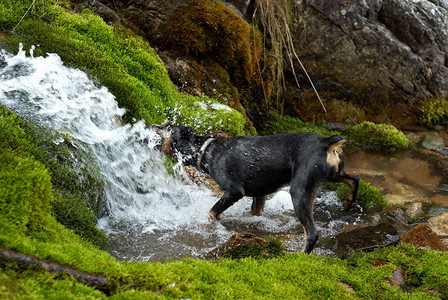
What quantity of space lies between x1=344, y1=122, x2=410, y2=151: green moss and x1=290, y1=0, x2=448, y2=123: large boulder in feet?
3.73

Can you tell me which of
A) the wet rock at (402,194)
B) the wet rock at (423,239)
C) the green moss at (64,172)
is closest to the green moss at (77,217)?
the green moss at (64,172)

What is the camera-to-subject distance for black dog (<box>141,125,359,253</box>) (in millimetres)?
5477

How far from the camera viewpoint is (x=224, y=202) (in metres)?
6.13

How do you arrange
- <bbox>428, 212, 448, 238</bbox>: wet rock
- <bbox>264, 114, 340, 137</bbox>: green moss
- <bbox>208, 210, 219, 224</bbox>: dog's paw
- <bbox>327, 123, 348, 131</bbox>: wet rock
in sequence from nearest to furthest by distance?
<bbox>208, 210, 219, 224</bbox>: dog's paw < <bbox>428, 212, 448, 238</bbox>: wet rock < <bbox>264, 114, 340, 137</bbox>: green moss < <bbox>327, 123, 348, 131</bbox>: wet rock

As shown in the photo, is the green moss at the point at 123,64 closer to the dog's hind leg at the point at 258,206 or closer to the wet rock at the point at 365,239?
the dog's hind leg at the point at 258,206

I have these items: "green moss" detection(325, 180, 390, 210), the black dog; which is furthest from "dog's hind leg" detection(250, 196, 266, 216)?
"green moss" detection(325, 180, 390, 210)

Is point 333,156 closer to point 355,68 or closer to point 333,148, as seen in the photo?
point 333,148

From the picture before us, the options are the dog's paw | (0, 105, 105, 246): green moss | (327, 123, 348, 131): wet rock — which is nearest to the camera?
(0, 105, 105, 246): green moss

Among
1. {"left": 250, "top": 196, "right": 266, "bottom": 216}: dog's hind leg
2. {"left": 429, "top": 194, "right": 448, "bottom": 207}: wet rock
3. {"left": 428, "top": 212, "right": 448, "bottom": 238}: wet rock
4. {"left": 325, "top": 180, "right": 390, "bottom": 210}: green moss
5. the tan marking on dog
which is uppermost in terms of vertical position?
the tan marking on dog

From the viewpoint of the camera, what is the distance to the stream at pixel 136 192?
5461mm

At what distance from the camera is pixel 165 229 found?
5844 mm

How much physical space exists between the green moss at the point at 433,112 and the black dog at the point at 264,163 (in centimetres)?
594

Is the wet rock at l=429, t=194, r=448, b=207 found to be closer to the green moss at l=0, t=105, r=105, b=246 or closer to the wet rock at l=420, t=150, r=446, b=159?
the wet rock at l=420, t=150, r=446, b=159

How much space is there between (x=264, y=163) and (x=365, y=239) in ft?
5.71
